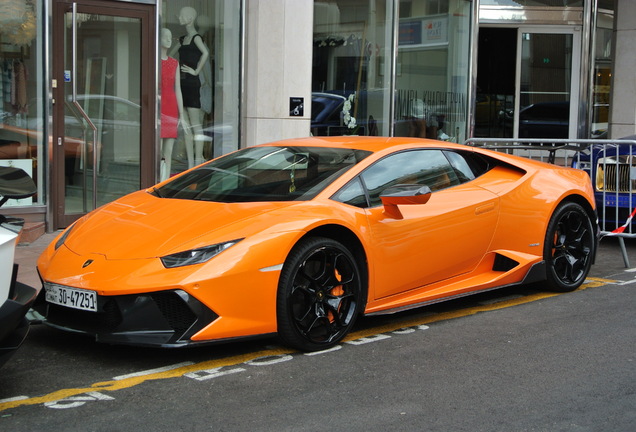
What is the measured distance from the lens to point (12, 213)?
9852mm

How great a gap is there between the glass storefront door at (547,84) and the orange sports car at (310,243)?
11.5 meters

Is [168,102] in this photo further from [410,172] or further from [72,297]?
[72,297]

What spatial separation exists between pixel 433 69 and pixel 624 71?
5.62m

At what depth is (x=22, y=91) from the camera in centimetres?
1020

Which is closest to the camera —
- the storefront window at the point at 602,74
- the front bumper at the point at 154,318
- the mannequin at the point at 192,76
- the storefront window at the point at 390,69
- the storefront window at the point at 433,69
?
the front bumper at the point at 154,318

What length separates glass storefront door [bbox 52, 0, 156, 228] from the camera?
10.4m

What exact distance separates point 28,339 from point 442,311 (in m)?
3.05

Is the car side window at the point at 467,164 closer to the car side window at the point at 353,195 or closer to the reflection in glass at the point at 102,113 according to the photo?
the car side window at the point at 353,195

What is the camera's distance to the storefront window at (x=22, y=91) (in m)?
10.1

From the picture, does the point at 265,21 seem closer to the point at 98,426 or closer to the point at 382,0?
the point at 382,0

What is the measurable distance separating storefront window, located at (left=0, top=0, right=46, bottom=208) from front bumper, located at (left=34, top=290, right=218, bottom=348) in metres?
5.71

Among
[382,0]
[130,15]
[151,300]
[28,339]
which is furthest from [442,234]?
[382,0]

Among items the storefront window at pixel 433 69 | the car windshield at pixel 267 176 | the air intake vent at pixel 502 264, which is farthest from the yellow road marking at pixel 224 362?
the storefront window at pixel 433 69

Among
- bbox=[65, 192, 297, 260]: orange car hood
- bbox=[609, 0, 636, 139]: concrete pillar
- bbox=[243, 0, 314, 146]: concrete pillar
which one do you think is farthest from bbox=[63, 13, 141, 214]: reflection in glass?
bbox=[609, 0, 636, 139]: concrete pillar
